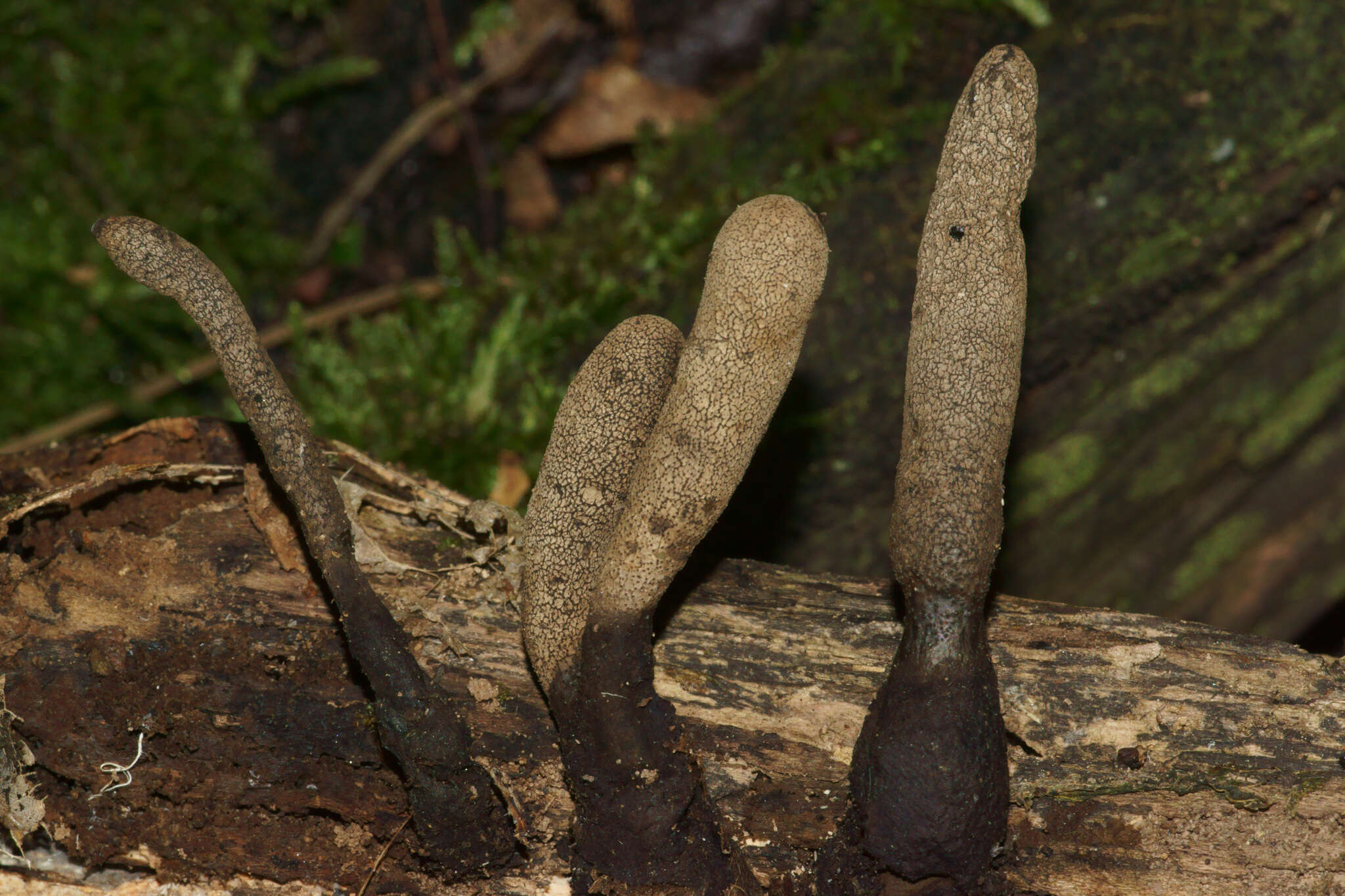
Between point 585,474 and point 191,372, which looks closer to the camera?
point 585,474

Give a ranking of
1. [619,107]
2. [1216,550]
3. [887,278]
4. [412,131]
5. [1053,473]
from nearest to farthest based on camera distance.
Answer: [887,278]
[1053,473]
[1216,550]
[619,107]
[412,131]

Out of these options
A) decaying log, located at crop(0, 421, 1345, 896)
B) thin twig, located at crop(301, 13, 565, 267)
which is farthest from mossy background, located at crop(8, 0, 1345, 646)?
decaying log, located at crop(0, 421, 1345, 896)

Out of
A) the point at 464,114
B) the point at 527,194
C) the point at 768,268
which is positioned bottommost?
the point at 768,268

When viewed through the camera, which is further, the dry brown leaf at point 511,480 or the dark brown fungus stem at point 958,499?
the dry brown leaf at point 511,480

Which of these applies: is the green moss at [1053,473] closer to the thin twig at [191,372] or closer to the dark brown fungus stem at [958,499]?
the dark brown fungus stem at [958,499]

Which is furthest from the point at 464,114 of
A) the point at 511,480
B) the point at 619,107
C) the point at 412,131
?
the point at 511,480

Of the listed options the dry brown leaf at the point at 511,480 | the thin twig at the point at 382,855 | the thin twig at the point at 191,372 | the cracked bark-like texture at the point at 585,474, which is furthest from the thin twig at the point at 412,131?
the thin twig at the point at 382,855

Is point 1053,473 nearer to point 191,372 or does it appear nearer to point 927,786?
point 927,786
